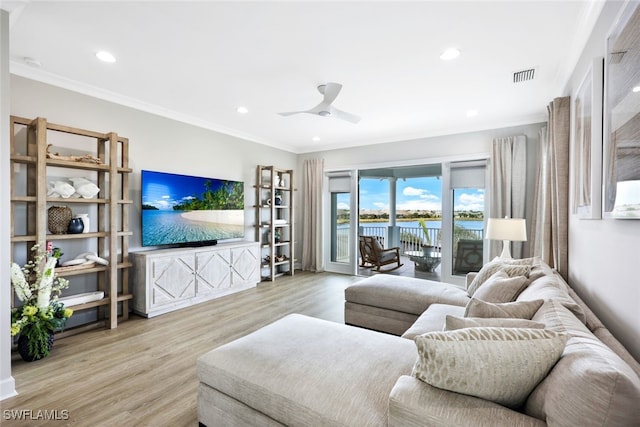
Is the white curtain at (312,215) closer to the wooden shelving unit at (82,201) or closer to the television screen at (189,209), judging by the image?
the television screen at (189,209)

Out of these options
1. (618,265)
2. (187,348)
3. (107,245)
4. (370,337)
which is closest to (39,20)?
(107,245)

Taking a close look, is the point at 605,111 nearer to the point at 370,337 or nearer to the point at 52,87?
the point at 370,337

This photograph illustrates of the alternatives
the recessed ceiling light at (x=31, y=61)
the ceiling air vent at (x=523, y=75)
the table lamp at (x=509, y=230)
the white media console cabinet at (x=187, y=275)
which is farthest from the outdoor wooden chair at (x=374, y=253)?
the recessed ceiling light at (x=31, y=61)

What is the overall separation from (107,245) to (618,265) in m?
4.39

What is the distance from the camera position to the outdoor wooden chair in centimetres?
620

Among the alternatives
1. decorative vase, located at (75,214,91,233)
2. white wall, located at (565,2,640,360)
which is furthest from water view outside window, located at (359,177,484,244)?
decorative vase, located at (75,214,91,233)

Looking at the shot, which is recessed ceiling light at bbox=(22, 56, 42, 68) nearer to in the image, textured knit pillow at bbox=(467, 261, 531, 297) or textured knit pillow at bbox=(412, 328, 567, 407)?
textured knit pillow at bbox=(412, 328, 567, 407)

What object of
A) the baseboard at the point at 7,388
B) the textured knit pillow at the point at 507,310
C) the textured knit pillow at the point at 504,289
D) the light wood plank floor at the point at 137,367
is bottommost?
the light wood plank floor at the point at 137,367

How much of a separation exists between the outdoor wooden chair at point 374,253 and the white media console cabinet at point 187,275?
102 inches

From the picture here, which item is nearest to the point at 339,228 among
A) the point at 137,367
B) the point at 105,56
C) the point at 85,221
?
the point at 85,221

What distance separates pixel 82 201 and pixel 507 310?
12.2 ft

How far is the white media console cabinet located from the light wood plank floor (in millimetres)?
170

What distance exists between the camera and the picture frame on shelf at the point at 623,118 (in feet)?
3.76

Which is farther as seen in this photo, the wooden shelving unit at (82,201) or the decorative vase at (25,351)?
the wooden shelving unit at (82,201)
